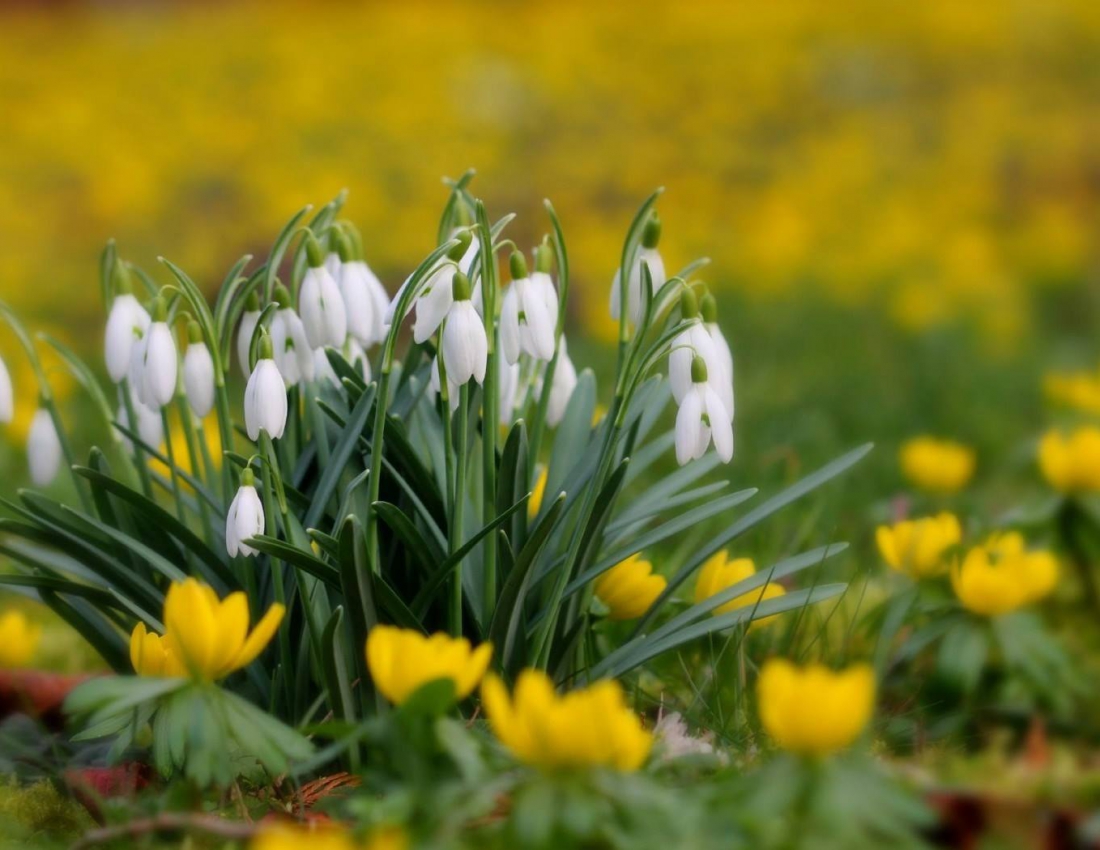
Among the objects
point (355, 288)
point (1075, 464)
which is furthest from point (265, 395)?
point (1075, 464)

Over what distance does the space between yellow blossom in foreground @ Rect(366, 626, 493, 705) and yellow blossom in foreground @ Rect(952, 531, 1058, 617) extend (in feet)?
2.66

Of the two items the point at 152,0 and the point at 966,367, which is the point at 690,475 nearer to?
the point at 966,367

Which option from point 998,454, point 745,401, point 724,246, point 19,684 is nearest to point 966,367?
point 998,454

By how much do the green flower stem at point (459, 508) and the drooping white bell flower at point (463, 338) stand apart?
10cm

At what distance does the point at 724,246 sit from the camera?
20.0ft

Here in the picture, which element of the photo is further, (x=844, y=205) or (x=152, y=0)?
(x=152, y=0)

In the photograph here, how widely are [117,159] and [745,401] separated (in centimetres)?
461

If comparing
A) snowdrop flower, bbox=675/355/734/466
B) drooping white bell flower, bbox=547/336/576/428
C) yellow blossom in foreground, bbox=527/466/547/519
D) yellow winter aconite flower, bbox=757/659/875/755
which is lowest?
yellow blossom in foreground, bbox=527/466/547/519

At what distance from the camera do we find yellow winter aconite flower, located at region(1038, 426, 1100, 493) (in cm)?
227

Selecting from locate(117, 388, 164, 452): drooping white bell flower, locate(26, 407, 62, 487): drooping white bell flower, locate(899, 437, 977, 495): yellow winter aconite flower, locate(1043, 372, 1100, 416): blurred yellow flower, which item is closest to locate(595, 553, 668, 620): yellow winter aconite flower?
locate(117, 388, 164, 452): drooping white bell flower

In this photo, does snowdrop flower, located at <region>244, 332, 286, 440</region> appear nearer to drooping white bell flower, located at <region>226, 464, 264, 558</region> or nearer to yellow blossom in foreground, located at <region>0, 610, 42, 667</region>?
drooping white bell flower, located at <region>226, 464, 264, 558</region>

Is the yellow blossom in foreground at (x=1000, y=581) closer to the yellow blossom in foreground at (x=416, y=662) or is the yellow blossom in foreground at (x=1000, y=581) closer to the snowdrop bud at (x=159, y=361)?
the yellow blossom in foreground at (x=416, y=662)

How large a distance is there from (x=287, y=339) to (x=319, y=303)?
0.09 m

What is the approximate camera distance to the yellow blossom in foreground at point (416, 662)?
1.32m
